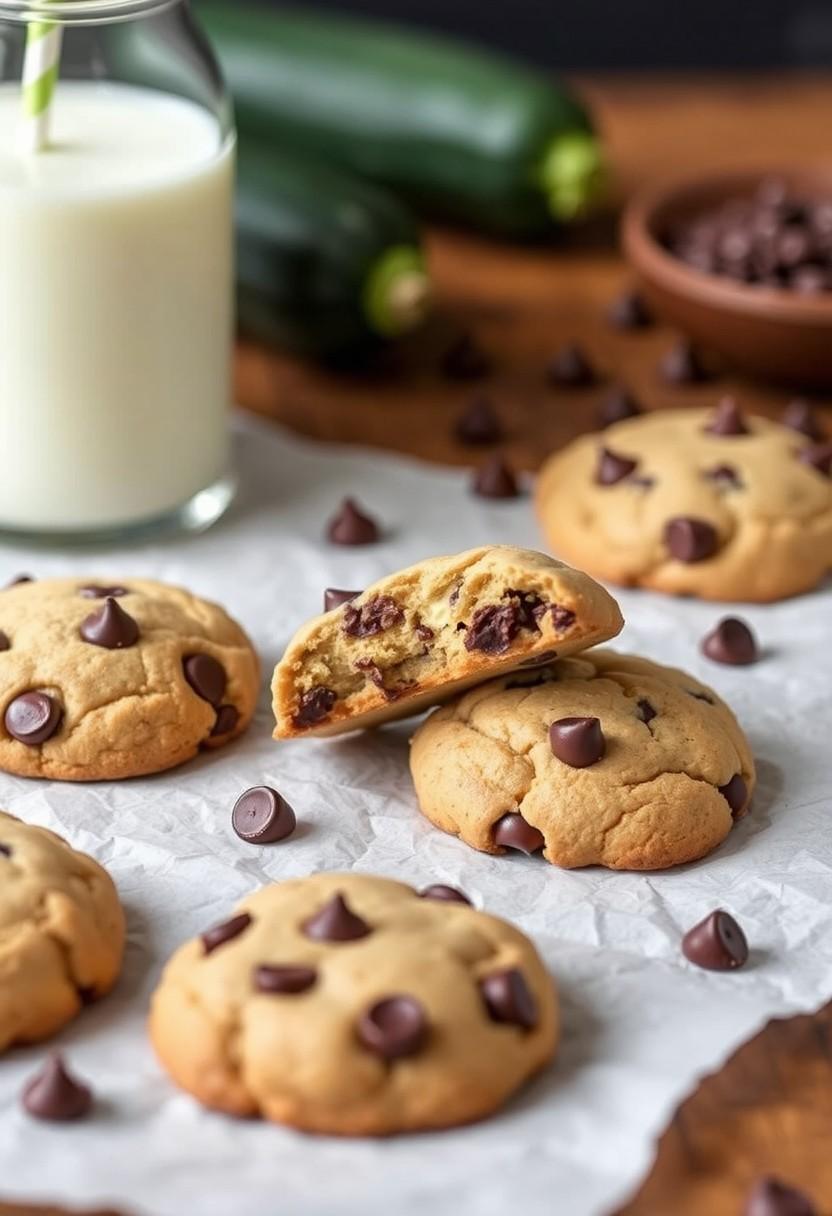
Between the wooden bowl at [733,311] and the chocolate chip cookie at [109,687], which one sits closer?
the chocolate chip cookie at [109,687]

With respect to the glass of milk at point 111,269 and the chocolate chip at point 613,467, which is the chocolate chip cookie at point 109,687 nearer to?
the glass of milk at point 111,269

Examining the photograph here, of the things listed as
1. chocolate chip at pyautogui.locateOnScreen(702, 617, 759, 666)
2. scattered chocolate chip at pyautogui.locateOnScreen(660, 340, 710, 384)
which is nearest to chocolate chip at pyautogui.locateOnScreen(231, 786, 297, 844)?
chocolate chip at pyautogui.locateOnScreen(702, 617, 759, 666)

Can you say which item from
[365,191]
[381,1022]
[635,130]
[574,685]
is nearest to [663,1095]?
[381,1022]

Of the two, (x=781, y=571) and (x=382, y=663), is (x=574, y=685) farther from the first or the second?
(x=781, y=571)

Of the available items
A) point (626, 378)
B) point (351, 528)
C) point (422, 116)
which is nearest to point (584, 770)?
point (351, 528)

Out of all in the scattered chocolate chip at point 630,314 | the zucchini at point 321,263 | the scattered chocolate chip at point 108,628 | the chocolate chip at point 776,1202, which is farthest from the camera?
the scattered chocolate chip at point 630,314

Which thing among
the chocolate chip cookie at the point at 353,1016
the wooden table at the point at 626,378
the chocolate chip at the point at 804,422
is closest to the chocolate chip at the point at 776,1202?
the wooden table at the point at 626,378
